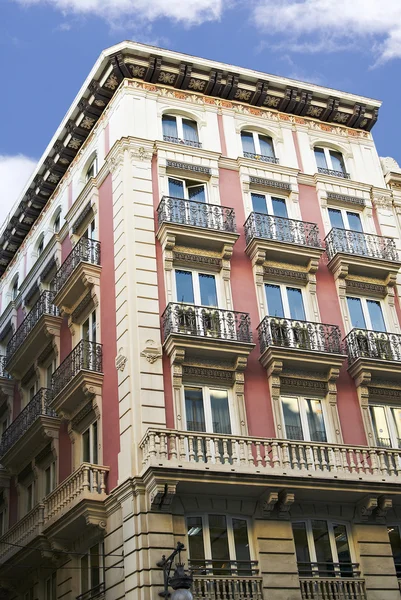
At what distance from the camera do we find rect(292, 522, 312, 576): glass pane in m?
19.8

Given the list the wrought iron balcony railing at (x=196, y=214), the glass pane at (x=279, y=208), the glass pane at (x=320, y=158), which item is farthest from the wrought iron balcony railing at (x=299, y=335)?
the glass pane at (x=320, y=158)

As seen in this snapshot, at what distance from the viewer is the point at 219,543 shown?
1955cm

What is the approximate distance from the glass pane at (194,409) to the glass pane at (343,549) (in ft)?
14.4

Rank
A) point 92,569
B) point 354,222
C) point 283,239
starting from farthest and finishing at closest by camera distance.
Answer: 1. point 354,222
2. point 283,239
3. point 92,569

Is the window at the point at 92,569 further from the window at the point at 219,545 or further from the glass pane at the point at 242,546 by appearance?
the glass pane at the point at 242,546

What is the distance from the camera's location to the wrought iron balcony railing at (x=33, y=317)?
92.4 feet

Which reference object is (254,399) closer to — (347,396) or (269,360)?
(269,360)

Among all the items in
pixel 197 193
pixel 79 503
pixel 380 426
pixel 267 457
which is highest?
pixel 197 193

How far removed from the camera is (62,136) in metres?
30.4

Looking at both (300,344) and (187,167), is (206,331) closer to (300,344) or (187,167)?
(300,344)

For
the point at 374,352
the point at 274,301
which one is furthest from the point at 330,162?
the point at 374,352

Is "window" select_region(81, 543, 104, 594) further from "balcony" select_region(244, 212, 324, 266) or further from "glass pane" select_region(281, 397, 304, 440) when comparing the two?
"balcony" select_region(244, 212, 324, 266)

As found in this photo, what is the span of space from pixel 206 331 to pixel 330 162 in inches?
411

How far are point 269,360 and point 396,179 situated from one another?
1089cm
